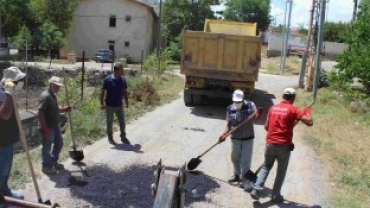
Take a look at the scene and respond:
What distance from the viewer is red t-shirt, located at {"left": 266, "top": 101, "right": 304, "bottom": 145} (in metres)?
6.67

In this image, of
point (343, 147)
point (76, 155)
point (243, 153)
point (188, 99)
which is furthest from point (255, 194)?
point (188, 99)

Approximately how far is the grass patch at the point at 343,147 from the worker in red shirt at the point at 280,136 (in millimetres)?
1033

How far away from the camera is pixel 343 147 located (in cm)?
1057

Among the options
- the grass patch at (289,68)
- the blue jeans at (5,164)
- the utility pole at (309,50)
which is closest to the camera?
the blue jeans at (5,164)

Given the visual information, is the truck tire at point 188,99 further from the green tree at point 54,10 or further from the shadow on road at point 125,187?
the green tree at point 54,10

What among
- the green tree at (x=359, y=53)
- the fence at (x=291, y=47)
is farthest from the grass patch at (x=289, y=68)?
the green tree at (x=359, y=53)

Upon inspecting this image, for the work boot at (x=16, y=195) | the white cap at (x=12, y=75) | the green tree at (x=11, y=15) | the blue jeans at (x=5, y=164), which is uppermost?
the green tree at (x=11, y=15)

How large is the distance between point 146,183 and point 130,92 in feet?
27.6

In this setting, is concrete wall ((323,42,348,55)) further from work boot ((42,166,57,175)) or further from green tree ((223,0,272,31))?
work boot ((42,166,57,175))

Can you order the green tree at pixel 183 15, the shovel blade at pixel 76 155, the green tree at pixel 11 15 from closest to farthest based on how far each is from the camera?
the shovel blade at pixel 76 155 → the green tree at pixel 11 15 → the green tree at pixel 183 15

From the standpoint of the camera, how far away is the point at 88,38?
47781 millimetres

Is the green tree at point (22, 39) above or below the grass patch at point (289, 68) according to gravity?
above

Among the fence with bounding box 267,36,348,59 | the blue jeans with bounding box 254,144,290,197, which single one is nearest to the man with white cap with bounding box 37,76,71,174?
the blue jeans with bounding box 254,144,290,197

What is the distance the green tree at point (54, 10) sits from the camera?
1735 inches
